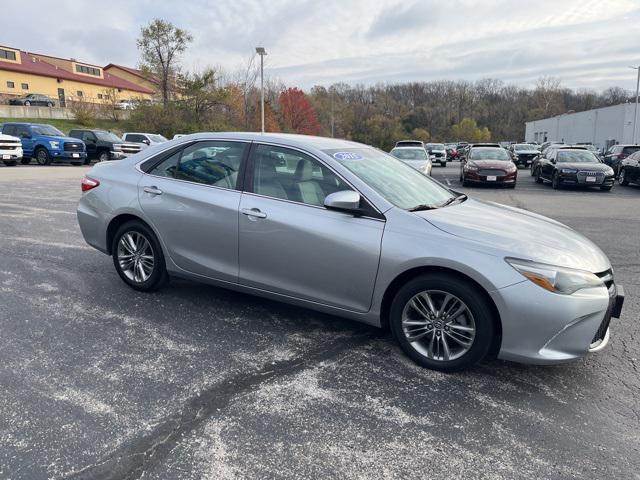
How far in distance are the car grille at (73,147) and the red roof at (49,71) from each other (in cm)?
3544

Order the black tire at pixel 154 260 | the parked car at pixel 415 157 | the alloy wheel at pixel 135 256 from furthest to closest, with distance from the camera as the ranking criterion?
1. the parked car at pixel 415 157
2. the alloy wheel at pixel 135 256
3. the black tire at pixel 154 260

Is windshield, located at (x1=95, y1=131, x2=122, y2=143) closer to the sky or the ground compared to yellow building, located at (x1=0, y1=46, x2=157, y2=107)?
closer to the ground

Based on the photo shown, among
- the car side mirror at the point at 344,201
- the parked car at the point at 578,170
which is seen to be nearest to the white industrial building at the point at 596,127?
the parked car at the point at 578,170

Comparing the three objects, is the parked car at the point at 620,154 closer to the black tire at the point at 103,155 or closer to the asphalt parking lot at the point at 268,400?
the asphalt parking lot at the point at 268,400

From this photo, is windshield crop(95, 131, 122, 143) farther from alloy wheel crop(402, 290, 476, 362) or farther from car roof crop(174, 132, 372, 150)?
alloy wheel crop(402, 290, 476, 362)

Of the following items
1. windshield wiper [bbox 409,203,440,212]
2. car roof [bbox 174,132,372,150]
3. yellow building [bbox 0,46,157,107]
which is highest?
yellow building [bbox 0,46,157,107]

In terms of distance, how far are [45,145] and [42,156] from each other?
0.69 meters

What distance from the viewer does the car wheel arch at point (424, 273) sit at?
3166 mm

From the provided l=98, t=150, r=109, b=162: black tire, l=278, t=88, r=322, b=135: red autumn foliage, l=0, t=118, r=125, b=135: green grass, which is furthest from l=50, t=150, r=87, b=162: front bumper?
l=278, t=88, r=322, b=135: red autumn foliage

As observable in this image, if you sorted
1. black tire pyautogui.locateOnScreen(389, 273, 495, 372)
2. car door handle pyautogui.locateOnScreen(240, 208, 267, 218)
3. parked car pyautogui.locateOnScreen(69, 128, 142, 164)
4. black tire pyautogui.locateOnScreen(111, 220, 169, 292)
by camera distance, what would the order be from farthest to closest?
parked car pyautogui.locateOnScreen(69, 128, 142, 164), black tire pyautogui.locateOnScreen(111, 220, 169, 292), car door handle pyautogui.locateOnScreen(240, 208, 267, 218), black tire pyautogui.locateOnScreen(389, 273, 495, 372)

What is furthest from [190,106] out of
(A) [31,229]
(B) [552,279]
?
(B) [552,279]

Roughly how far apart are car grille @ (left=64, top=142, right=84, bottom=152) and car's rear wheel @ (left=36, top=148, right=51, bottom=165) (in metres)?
1.06

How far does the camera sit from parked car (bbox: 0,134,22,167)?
21258mm

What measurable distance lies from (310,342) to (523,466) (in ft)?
5.97
